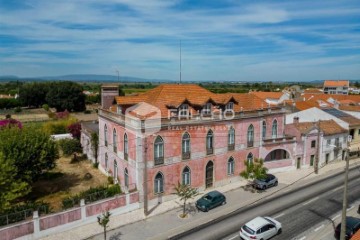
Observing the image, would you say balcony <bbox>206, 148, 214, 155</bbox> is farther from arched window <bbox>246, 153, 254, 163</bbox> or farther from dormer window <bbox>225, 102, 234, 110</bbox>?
arched window <bbox>246, 153, 254, 163</bbox>

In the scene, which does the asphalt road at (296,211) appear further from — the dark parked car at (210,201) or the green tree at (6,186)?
the green tree at (6,186)

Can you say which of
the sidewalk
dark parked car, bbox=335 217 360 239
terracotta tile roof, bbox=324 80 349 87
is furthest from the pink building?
terracotta tile roof, bbox=324 80 349 87

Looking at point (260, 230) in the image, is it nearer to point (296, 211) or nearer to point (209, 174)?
point (296, 211)

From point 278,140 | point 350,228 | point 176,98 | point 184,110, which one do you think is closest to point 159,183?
point 184,110

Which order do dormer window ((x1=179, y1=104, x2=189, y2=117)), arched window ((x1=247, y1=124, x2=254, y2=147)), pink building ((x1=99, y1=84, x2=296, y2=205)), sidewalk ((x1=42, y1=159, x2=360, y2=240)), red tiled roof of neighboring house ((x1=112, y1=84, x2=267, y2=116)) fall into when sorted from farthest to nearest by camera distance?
arched window ((x1=247, y1=124, x2=254, y2=147))
red tiled roof of neighboring house ((x1=112, y1=84, x2=267, y2=116))
dormer window ((x1=179, y1=104, x2=189, y2=117))
pink building ((x1=99, y1=84, x2=296, y2=205))
sidewalk ((x1=42, y1=159, x2=360, y2=240))

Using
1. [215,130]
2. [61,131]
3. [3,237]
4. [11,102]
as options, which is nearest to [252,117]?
[215,130]

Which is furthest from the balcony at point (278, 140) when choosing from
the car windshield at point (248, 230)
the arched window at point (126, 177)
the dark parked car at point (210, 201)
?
the arched window at point (126, 177)

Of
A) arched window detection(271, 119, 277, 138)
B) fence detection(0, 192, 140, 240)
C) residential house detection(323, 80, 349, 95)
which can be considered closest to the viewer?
fence detection(0, 192, 140, 240)
